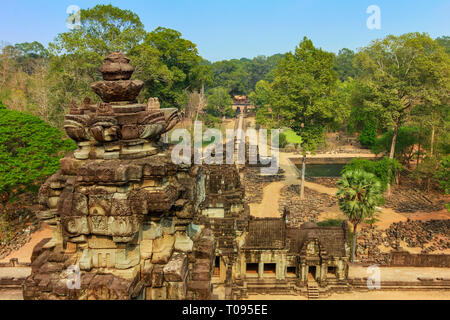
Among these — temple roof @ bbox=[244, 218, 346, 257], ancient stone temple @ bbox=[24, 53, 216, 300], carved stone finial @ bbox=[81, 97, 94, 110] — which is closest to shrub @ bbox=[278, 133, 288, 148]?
temple roof @ bbox=[244, 218, 346, 257]

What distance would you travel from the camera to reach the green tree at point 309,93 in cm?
2981

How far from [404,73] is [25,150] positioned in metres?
31.8

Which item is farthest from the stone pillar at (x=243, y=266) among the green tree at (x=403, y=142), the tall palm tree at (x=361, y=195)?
the green tree at (x=403, y=142)

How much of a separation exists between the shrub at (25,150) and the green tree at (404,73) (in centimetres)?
2747

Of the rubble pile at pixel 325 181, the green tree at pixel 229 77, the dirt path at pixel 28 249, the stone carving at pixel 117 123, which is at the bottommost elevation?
the dirt path at pixel 28 249

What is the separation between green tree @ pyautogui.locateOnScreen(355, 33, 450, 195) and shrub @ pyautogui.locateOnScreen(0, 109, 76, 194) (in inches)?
1082

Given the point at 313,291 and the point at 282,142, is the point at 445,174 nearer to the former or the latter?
the point at 313,291

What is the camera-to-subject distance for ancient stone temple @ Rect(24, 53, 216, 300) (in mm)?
5617

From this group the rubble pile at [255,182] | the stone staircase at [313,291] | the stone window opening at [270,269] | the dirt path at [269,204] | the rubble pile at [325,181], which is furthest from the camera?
the rubble pile at [325,181]

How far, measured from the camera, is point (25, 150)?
71.6ft

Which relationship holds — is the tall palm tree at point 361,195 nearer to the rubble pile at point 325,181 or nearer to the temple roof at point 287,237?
the temple roof at point 287,237

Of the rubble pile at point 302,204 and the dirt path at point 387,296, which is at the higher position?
the rubble pile at point 302,204

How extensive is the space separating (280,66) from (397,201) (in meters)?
16.9

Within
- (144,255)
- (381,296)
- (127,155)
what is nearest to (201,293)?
(144,255)
